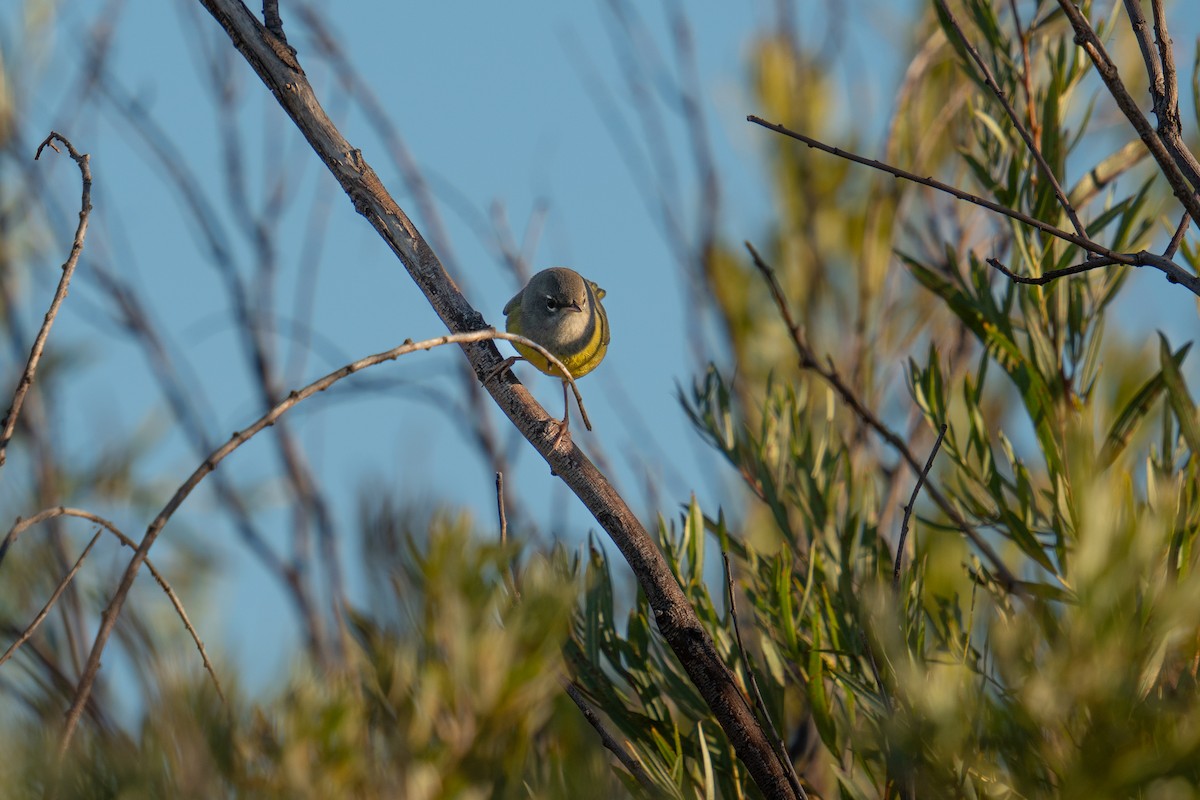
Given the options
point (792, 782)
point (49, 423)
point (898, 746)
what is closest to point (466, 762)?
point (898, 746)

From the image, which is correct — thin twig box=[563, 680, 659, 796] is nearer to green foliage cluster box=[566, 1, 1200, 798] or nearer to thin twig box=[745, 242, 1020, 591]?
green foliage cluster box=[566, 1, 1200, 798]

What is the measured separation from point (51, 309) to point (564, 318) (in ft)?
6.40

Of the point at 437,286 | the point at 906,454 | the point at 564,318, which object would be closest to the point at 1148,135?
the point at 906,454

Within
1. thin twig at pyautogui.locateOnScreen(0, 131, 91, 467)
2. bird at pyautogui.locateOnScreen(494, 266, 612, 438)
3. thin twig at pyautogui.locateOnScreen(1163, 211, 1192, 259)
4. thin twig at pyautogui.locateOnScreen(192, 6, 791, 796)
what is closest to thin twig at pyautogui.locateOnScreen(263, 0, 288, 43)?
thin twig at pyautogui.locateOnScreen(192, 6, 791, 796)

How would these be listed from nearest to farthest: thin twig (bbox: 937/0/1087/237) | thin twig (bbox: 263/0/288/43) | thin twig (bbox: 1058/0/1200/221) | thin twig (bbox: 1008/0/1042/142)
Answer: thin twig (bbox: 1058/0/1200/221)
thin twig (bbox: 937/0/1087/237)
thin twig (bbox: 263/0/288/43)
thin twig (bbox: 1008/0/1042/142)

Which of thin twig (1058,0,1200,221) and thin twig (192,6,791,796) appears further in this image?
thin twig (192,6,791,796)

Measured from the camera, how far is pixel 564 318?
301 cm

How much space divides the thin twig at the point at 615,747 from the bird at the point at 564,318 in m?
1.69

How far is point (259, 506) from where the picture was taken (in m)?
3.76

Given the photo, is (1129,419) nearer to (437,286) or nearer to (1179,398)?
(1179,398)

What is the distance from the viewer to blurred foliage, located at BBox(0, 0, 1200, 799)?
2.08ft

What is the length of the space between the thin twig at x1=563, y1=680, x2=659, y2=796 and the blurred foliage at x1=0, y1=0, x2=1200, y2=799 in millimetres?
11

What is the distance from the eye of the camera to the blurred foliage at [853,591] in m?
0.63

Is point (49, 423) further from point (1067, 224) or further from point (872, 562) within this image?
point (1067, 224)
